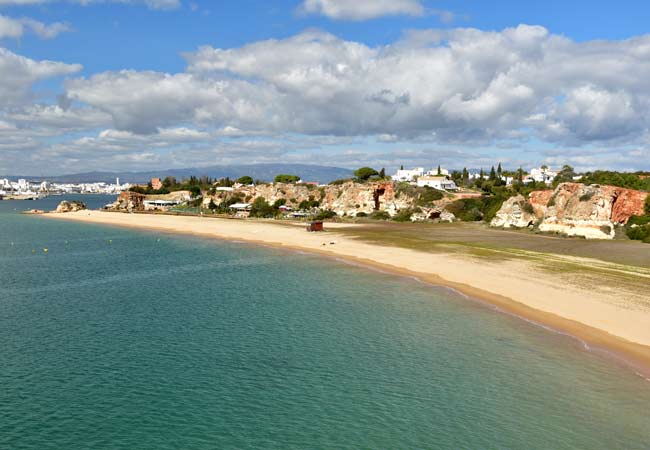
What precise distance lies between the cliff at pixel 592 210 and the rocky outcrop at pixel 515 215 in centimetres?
614

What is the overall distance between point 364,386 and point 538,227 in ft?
228

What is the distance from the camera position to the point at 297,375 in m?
21.2

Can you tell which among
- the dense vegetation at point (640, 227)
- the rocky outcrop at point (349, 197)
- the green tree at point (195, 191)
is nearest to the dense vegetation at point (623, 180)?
the dense vegetation at point (640, 227)

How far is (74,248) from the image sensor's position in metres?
68.7

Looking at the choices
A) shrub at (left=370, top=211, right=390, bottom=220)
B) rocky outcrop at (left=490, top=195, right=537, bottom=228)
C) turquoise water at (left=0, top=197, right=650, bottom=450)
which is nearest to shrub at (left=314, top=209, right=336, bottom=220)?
shrub at (left=370, top=211, right=390, bottom=220)

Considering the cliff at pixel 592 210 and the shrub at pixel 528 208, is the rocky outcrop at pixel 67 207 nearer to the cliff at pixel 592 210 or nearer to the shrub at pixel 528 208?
the shrub at pixel 528 208

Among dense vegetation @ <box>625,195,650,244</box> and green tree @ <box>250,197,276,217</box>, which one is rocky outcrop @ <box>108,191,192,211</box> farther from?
dense vegetation @ <box>625,195,650,244</box>

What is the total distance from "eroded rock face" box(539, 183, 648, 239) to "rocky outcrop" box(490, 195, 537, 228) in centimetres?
809

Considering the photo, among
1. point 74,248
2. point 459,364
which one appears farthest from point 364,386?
point 74,248

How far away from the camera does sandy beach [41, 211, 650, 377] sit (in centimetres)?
2570

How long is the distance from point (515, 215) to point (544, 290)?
5396cm

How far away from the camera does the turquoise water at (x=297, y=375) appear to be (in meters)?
16.3

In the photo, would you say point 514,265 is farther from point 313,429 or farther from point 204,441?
point 204,441

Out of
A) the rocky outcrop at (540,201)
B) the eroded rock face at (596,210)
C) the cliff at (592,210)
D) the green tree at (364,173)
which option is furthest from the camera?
the green tree at (364,173)
